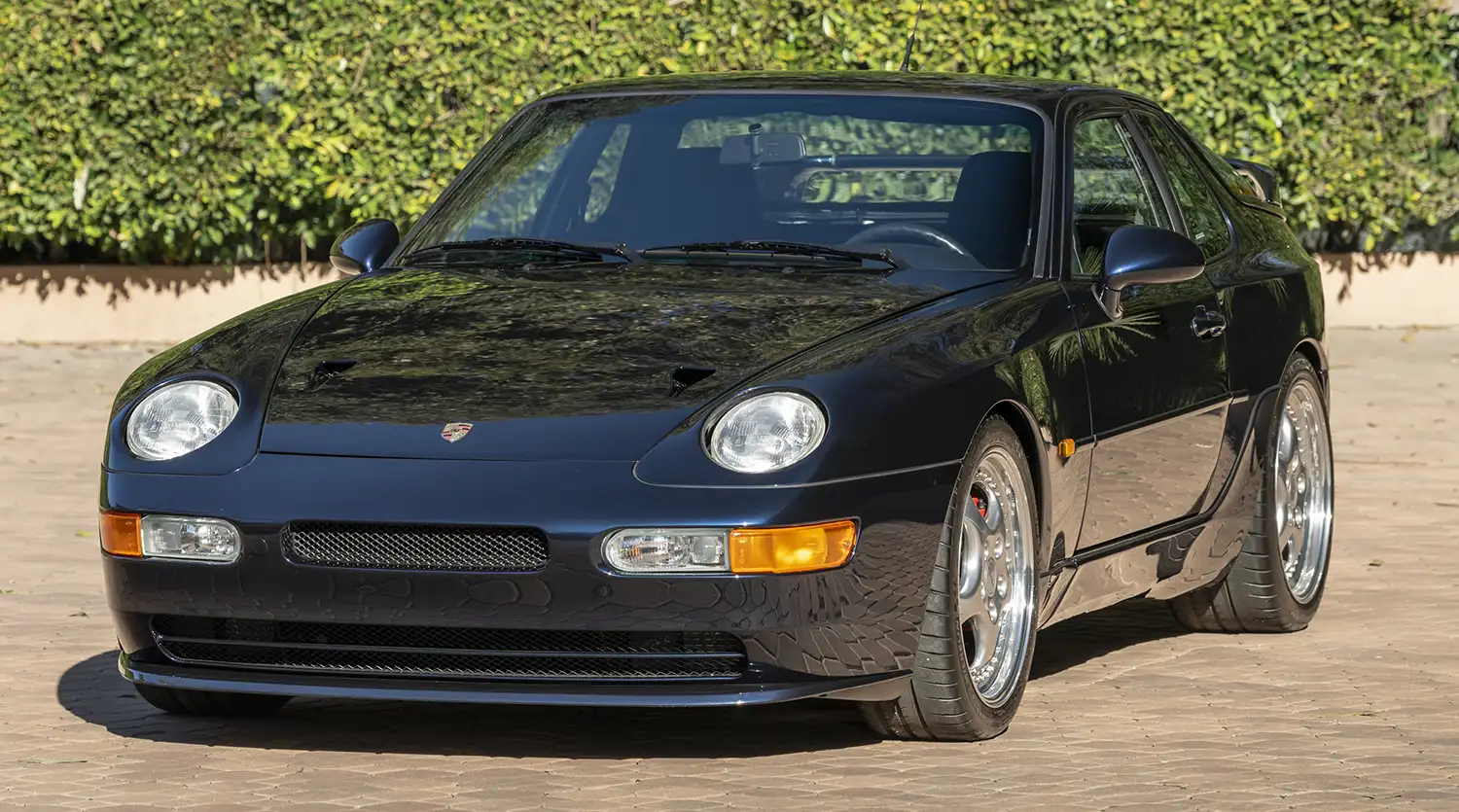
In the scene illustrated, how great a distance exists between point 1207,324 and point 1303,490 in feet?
3.73

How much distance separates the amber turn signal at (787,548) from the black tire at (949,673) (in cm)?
36

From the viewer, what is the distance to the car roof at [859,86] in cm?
695

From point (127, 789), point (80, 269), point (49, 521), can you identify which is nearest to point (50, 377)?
point (80, 269)

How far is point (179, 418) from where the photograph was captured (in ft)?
18.7

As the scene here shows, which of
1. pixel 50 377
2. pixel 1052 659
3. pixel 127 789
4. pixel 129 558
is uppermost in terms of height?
pixel 129 558

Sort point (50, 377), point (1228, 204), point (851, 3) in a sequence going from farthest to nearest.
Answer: point (851, 3), point (50, 377), point (1228, 204)

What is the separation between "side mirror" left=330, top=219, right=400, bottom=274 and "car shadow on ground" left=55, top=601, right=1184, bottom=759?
1.13 meters

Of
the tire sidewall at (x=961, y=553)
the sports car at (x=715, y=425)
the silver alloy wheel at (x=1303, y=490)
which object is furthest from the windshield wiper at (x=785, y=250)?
the silver alloy wheel at (x=1303, y=490)

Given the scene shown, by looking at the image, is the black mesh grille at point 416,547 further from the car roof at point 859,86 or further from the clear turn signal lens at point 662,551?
the car roof at point 859,86

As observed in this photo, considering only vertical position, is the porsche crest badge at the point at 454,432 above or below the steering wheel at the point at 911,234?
below

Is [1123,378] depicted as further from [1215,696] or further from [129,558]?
[129,558]

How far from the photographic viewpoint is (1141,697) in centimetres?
659

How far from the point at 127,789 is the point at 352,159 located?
10671 mm

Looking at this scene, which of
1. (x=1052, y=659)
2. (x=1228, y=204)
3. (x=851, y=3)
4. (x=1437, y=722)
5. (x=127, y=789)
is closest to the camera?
(x=127, y=789)
